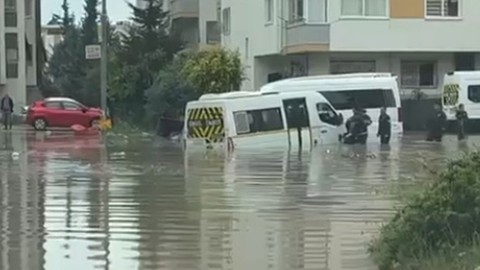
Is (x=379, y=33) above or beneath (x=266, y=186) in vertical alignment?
above

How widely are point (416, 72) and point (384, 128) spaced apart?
46.5 ft

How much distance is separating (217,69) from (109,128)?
217 inches

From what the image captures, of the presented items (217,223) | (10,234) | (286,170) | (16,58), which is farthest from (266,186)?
(16,58)

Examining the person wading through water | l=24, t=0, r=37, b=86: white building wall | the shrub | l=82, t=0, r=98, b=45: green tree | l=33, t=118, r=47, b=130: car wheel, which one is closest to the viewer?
the shrub

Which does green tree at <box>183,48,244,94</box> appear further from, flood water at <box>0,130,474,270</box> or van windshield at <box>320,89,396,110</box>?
flood water at <box>0,130,474,270</box>

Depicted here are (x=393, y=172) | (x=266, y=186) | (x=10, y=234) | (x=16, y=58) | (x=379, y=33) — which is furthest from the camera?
(x=16, y=58)

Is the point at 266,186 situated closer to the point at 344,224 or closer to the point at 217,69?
the point at 344,224

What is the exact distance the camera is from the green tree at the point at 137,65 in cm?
6006

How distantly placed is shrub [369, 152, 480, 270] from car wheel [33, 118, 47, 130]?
139 ft

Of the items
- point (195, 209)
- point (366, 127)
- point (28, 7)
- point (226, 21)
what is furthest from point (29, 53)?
point (195, 209)

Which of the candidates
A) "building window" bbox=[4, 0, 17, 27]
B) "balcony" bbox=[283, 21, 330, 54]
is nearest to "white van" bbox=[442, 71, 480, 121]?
"balcony" bbox=[283, 21, 330, 54]

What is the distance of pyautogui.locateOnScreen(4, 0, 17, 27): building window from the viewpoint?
6900cm

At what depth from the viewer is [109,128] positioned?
51.3 m

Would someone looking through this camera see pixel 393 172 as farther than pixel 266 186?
Yes
